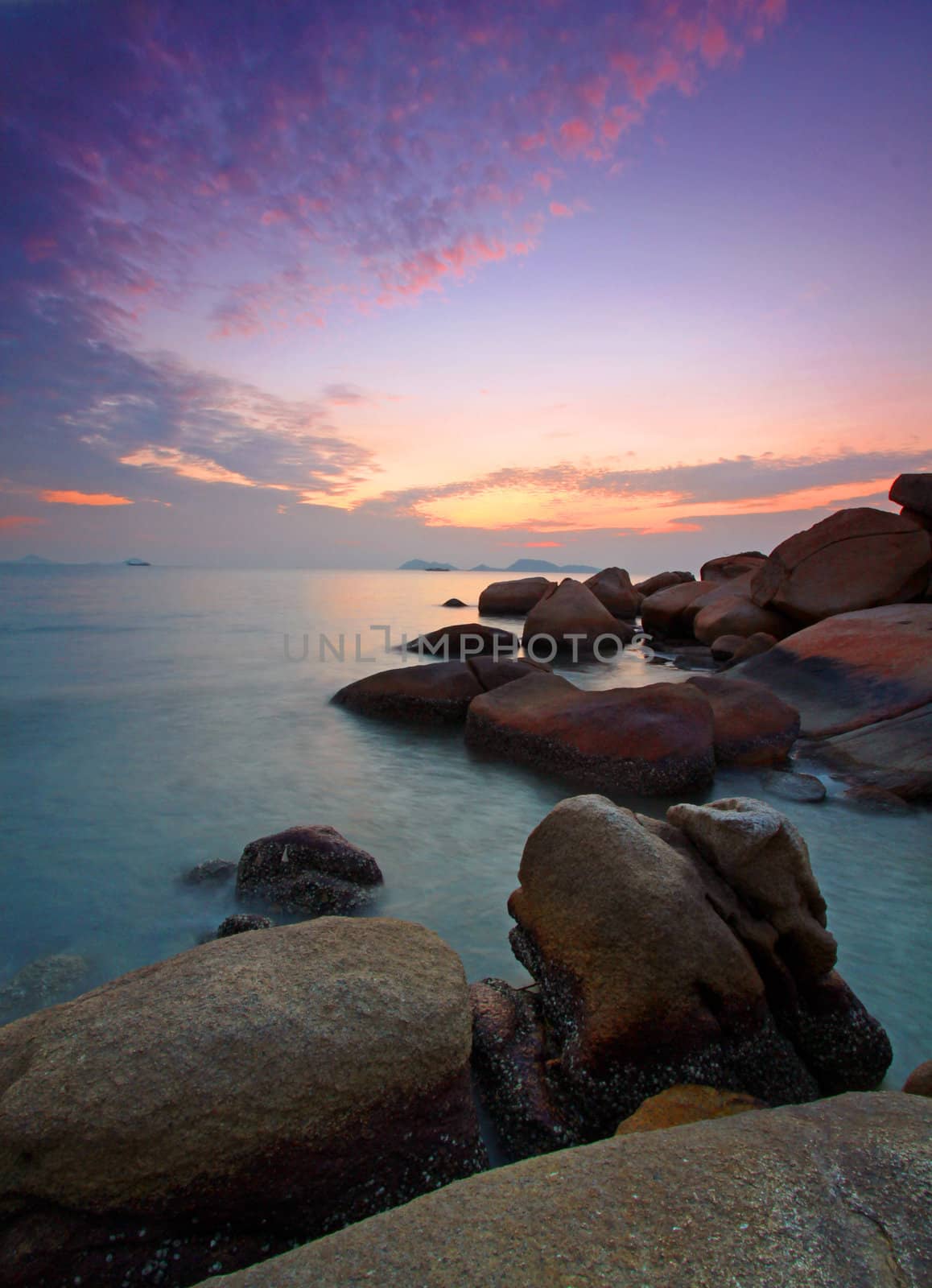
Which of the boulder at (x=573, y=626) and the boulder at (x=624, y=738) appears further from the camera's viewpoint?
the boulder at (x=573, y=626)

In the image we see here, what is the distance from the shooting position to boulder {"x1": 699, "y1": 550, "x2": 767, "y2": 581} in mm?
24953

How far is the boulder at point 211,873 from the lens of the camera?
4879mm

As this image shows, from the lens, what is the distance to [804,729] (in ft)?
28.5

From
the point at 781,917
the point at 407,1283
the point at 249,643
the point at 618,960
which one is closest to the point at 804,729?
the point at 781,917

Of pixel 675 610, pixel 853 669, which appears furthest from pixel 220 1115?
pixel 675 610

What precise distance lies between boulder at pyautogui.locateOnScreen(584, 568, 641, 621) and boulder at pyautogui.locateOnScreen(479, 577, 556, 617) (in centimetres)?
263

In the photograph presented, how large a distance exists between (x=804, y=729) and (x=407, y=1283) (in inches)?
337

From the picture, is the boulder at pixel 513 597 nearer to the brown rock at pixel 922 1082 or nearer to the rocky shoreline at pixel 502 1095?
the rocky shoreline at pixel 502 1095

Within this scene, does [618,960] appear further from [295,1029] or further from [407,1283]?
[407,1283]

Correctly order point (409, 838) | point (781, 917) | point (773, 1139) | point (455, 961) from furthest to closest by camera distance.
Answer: point (409, 838) < point (781, 917) < point (455, 961) < point (773, 1139)

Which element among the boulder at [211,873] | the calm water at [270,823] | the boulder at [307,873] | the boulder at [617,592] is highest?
the boulder at [617,592]

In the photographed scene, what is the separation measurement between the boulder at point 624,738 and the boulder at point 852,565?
24.6ft

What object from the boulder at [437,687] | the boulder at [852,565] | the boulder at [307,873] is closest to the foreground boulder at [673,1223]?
the boulder at [307,873]

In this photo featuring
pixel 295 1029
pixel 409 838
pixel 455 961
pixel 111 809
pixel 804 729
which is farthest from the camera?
pixel 804 729
